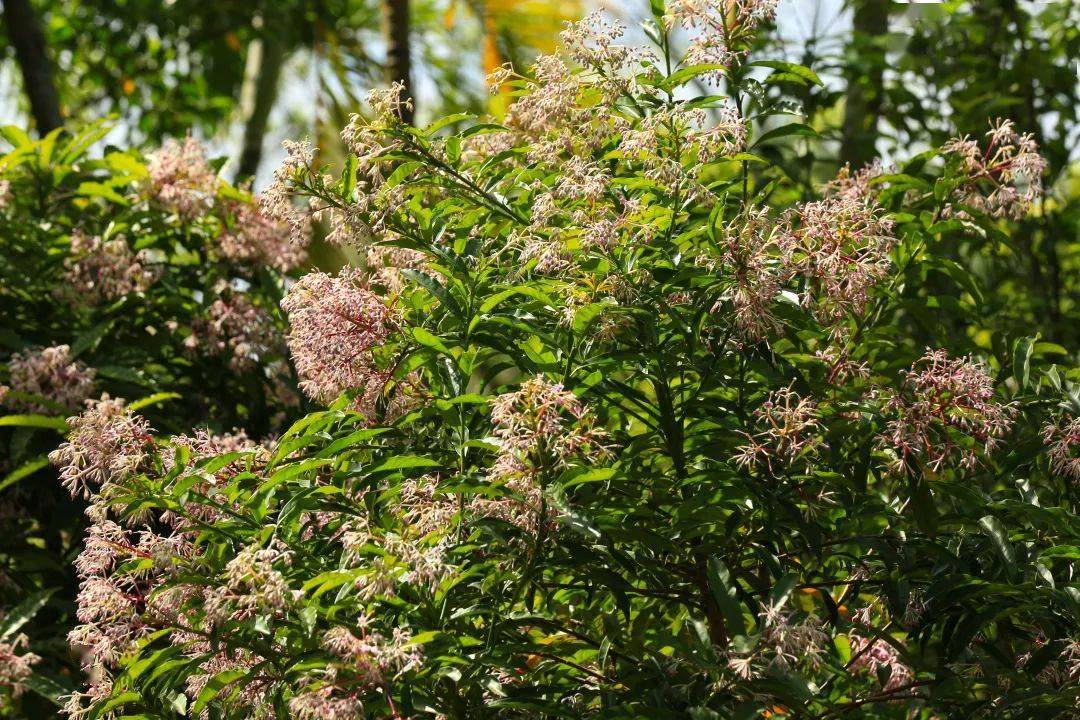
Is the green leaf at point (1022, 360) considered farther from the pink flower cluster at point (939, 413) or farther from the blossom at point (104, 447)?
the blossom at point (104, 447)

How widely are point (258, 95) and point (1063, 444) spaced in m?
8.20

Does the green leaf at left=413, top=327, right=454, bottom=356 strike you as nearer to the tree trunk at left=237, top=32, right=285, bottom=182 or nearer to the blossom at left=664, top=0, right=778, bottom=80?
the blossom at left=664, top=0, right=778, bottom=80

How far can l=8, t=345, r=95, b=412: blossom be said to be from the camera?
4160 millimetres

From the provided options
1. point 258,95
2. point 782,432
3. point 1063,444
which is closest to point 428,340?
point 782,432

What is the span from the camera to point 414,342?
8.54 feet

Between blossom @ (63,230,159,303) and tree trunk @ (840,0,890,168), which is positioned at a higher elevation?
tree trunk @ (840,0,890,168)

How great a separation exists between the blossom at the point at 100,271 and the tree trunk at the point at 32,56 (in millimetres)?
2187

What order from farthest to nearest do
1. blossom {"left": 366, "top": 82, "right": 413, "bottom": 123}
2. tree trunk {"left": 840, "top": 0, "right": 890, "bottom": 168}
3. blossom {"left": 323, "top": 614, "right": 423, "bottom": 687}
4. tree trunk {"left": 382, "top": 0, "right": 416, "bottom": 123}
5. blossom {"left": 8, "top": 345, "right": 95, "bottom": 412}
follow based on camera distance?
1. tree trunk {"left": 382, "top": 0, "right": 416, "bottom": 123}
2. tree trunk {"left": 840, "top": 0, "right": 890, "bottom": 168}
3. blossom {"left": 8, "top": 345, "right": 95, "bottom": 412}
4. blossom {"left": 366, "top": 82, "right": 413, "bottom": 123}
5. blossom {"left": 323, "top": 614, "right": 423, "bottom": 687}

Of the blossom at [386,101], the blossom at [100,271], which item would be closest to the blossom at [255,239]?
the blossom at [100,271]

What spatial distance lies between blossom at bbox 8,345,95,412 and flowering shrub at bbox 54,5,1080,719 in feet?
4.50

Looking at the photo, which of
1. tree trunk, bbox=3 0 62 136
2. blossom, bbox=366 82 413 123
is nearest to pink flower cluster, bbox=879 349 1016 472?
blossom, bbox=366 82 413 123

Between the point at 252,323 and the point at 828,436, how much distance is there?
2.54 m

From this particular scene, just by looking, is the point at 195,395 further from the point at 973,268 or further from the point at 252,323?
the point at 973,268

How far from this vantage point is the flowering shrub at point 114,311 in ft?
13.9
